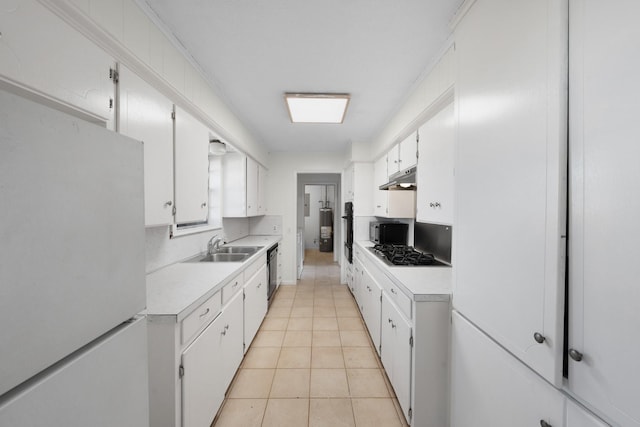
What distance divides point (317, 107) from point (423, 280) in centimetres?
190

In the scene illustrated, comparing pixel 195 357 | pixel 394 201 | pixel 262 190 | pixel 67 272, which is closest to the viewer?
pixel 67 272

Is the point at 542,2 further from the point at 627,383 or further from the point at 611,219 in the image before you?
the point at 627,383

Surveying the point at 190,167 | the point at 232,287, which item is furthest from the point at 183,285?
the point at 190,167

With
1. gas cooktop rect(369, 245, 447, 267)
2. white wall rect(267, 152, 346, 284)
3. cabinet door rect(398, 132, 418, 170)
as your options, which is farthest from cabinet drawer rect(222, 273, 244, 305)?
white wall rect(267, 152, 346, 284)

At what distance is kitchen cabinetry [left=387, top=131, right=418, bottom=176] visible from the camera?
7.02 feet

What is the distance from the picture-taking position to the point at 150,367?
1.13 metres

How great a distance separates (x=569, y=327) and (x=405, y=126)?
1.93 metres

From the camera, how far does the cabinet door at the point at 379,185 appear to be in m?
3.06

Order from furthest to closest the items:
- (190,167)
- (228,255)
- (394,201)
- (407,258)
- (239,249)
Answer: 1. (239,249)
2. (394,201)
3. (228,255)
4. (407,258)
5. (190,167)

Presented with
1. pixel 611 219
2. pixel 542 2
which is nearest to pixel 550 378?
pixel 611 219

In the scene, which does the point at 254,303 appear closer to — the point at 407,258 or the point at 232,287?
the point at 232,287

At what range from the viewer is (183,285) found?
1.53 m

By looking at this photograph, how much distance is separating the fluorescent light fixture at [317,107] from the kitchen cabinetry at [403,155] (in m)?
0.70

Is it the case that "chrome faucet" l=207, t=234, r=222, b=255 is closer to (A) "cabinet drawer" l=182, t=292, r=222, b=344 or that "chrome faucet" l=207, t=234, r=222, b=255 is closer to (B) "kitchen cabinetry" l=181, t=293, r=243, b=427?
(B) "kitchen cabinetry" l=181, t=293, r=243, b=427
